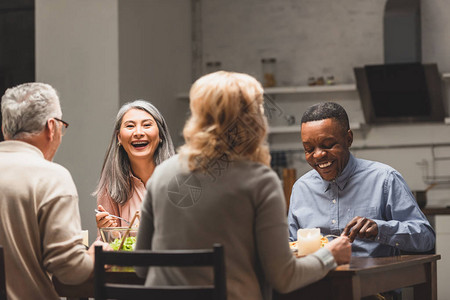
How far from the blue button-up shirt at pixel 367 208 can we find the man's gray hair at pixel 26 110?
1.31m

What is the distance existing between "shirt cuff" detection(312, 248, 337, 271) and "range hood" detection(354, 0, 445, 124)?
498 cm

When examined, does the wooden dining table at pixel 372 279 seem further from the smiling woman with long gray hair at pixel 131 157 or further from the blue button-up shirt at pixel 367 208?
the smiling woman with long gray hair at pixel 131 157

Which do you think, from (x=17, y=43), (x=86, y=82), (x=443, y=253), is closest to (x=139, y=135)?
(x=86, y=82)

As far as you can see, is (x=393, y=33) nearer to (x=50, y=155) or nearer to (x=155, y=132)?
(x=155, y=132)

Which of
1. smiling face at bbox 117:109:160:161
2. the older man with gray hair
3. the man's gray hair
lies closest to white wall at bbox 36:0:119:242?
smiling face at bbox 117:109:160:161

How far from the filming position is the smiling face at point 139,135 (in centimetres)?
339

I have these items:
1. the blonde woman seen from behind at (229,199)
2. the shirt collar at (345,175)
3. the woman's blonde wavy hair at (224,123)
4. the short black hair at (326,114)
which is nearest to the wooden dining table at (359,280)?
the blonde woman seen from behind at (229,199)

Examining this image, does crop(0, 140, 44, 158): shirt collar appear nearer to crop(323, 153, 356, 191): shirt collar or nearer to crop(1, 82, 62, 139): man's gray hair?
crop(1, 82, 62, 139): man's gray hair

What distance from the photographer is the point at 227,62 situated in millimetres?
7844

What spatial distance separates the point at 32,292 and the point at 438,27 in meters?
5.93

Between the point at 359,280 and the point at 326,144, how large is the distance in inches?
37.6

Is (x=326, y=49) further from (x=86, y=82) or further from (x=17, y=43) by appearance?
(x=17, y=43)

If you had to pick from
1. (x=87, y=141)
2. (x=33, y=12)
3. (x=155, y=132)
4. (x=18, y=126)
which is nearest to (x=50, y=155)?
(x=18, y=126)

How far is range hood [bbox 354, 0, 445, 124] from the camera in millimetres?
6824
